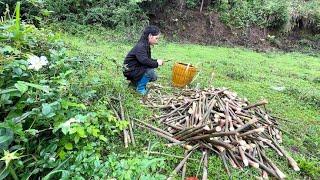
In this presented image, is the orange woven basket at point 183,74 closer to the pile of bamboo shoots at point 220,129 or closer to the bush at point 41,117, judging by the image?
the pile of bamboo shoots at point 220,129

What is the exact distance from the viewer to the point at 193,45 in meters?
11.0

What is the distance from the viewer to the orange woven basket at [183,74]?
18.8 ft

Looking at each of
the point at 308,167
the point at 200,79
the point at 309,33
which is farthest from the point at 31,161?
the point at 309,33

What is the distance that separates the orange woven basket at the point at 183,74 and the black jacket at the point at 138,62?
0.61 m

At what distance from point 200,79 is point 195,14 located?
624 cm

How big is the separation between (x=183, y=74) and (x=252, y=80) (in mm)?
2369

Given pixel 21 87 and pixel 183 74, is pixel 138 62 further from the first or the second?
pixel 21 87

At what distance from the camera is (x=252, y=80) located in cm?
756

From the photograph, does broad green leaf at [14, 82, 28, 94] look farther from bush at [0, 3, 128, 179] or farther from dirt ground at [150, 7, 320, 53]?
dirt ground at [150, 7, 320, 53]

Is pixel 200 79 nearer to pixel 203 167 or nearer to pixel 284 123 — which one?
pixel 284 123

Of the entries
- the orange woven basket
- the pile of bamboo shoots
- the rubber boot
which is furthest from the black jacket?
the orange woven basket

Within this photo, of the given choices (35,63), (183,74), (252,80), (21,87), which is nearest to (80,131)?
(21,87)

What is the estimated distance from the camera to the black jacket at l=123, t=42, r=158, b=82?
5258 mm

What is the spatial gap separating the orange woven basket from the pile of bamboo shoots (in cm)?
64
